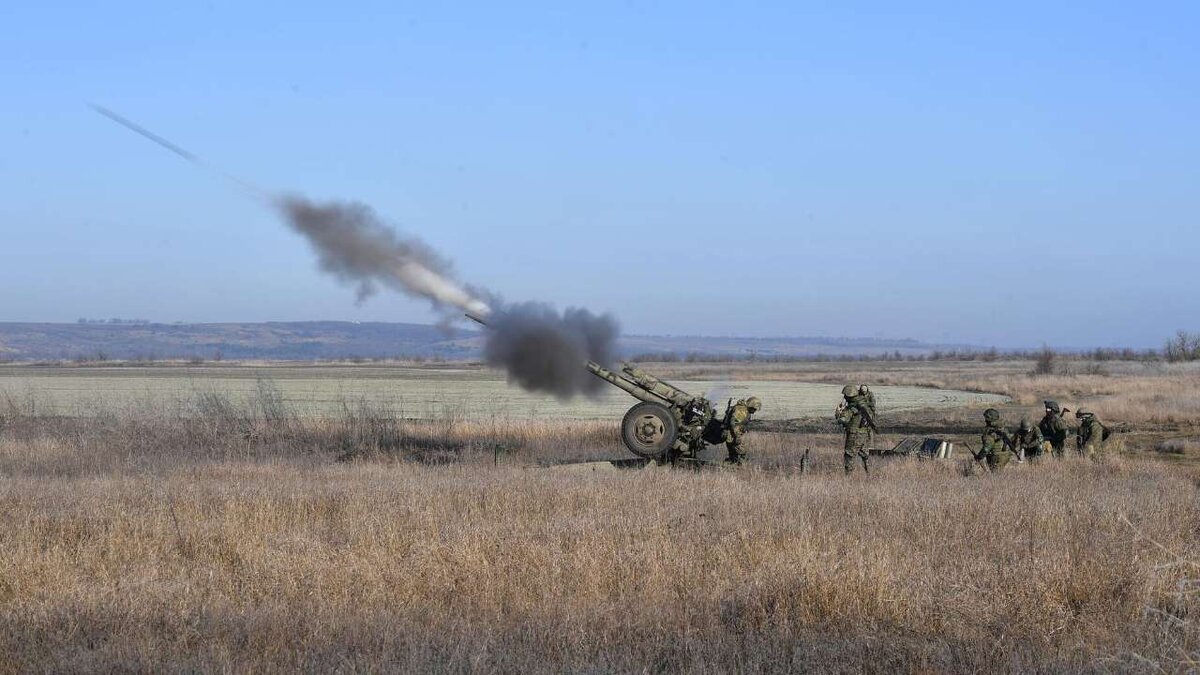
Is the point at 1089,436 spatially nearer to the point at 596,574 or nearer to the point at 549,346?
the point at 549,346

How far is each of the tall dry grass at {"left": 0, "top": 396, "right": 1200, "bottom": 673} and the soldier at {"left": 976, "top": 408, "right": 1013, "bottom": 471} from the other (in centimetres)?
229

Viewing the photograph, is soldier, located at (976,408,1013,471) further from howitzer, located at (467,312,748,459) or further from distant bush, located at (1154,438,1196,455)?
distant bush, located at (1154,438,1196,455)

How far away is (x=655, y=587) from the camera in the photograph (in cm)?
998

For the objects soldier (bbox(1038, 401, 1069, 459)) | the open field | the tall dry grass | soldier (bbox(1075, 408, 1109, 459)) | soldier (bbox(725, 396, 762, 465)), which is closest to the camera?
the tall dry grass

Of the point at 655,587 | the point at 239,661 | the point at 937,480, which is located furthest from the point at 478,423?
the point at 239,661

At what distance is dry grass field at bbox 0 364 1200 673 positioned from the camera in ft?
26.0

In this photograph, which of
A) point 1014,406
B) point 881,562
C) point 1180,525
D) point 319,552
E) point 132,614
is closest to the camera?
point 132,614

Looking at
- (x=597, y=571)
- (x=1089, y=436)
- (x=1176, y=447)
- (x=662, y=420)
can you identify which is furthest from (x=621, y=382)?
→ (x=1176, y=447)

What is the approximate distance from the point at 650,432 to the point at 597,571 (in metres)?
10.9

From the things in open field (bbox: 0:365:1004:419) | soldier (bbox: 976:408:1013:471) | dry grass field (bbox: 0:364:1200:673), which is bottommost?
open field (bbox: 0:365:1004:419)

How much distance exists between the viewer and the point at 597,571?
10.3m

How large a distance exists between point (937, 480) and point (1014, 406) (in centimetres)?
2987

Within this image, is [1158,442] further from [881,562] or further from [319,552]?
[319,552]

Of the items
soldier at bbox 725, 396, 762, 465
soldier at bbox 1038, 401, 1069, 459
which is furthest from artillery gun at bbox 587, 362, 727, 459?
soldier at bbox 1038, 401, 1069, 459
